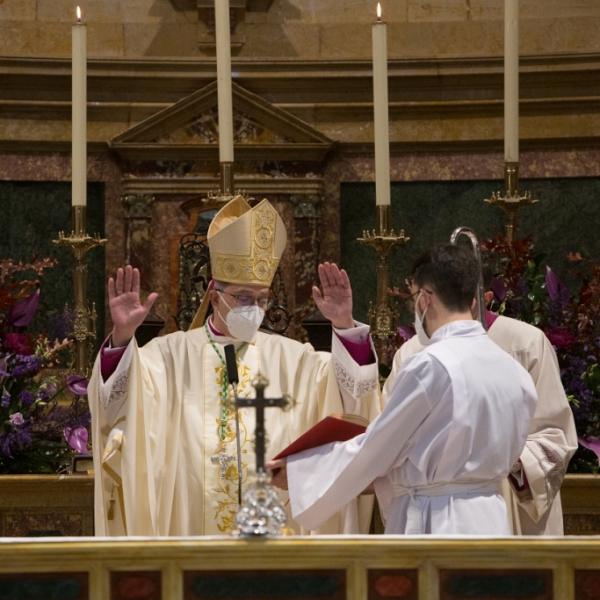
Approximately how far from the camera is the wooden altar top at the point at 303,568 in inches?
118

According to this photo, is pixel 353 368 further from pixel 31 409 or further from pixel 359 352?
pixel 31 409

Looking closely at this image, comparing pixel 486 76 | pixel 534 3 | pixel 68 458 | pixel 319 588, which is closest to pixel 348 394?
pixel 68 458

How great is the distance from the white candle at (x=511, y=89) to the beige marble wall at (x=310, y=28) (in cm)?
205

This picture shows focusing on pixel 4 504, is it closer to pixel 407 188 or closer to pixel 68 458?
pixel 68 458

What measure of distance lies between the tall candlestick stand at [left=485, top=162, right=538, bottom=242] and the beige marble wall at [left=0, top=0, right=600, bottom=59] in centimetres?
249

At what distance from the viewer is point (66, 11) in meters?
7.42

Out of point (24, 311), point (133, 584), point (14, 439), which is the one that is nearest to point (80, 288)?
point (24, 311)

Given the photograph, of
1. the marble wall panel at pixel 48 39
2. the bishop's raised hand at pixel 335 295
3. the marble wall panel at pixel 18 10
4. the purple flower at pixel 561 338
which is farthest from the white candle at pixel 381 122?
the marble wall panel at pixel 18 10

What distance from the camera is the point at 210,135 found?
7145mm

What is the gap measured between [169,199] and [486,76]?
1.98m

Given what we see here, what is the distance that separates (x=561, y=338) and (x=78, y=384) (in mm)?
1905

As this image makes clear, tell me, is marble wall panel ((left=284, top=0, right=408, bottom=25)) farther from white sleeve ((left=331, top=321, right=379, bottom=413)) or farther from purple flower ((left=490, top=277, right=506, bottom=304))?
white sleeve ((left=331, top=321, right=379, bottom=413))

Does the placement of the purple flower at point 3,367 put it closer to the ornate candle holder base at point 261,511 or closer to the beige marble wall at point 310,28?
the ornate candle holder base at point 261,511

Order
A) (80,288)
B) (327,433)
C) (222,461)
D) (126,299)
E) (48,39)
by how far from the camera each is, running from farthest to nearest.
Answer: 1. (48,39)
2. (80,288)
3. (222,461)
4. (126,299)
5. (327,433)
